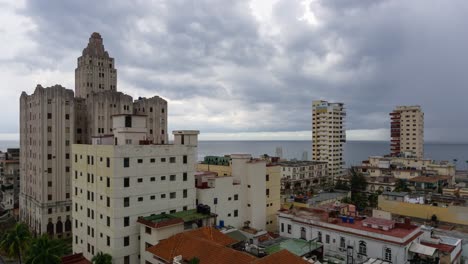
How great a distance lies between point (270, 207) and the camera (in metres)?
60.6

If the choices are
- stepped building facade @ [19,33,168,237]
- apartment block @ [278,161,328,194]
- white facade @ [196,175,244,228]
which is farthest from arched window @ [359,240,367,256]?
apartment block @ [278,161,328,194]

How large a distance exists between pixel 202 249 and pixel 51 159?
169 feet

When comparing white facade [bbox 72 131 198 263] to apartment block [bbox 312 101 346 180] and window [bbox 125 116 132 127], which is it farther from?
apartment block [bbox 312 101 346 180]

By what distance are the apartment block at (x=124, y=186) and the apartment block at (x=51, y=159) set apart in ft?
70.0

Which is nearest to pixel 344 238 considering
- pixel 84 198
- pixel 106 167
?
pixel 106 167

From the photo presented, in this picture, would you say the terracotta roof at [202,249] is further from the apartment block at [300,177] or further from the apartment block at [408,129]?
the apartment block at [408,129]

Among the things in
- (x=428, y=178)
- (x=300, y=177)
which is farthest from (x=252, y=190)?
(x=428, y=178)

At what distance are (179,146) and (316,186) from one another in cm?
8731

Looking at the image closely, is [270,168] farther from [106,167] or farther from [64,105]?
[64,105]

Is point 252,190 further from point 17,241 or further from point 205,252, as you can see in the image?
point 17,241

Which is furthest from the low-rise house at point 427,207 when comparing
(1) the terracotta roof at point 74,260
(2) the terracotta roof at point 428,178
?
(1) the terracotta roof at point 74,260

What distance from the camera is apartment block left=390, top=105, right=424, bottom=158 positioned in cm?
16325

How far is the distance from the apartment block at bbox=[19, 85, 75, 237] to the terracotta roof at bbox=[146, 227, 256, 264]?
142 feet

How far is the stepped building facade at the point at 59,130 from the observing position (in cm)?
6800
